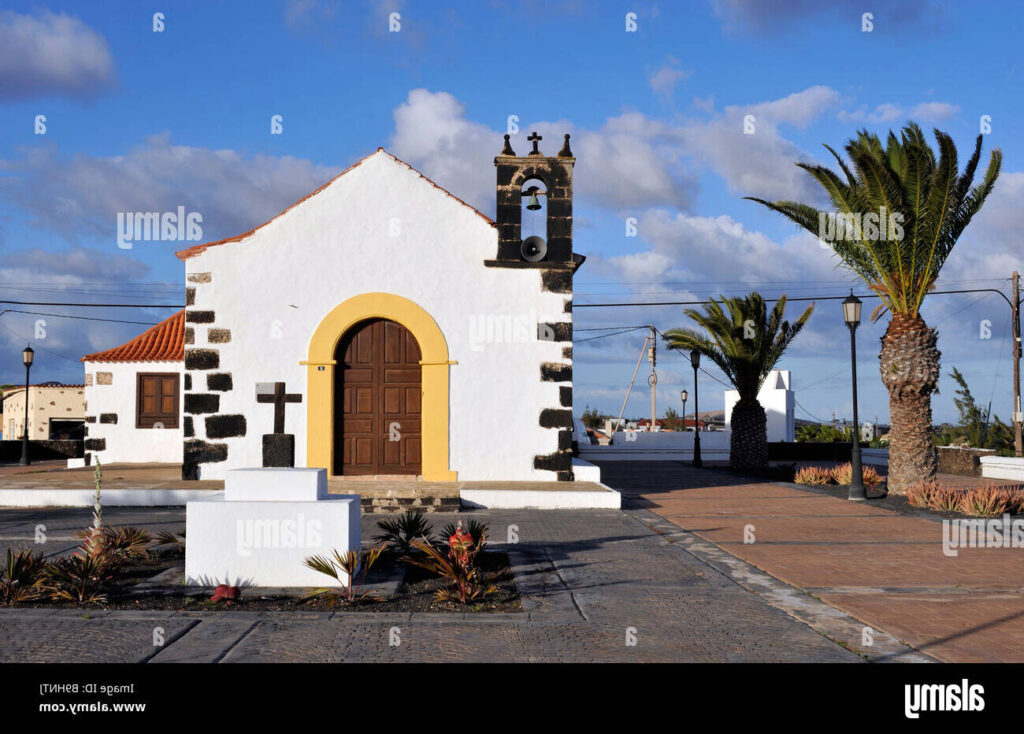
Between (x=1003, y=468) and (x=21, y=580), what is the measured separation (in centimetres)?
2305

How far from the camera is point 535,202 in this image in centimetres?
1569

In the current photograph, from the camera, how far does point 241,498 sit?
8180mm

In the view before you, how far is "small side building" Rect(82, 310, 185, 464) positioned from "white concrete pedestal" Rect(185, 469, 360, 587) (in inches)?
504

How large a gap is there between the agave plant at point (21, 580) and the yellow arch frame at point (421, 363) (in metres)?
7.27

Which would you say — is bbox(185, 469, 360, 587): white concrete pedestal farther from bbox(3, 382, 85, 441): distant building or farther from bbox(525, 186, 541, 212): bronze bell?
bbox(3, 382, 85, 441): distant building

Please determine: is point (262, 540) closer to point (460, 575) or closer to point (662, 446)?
point (460, 575)

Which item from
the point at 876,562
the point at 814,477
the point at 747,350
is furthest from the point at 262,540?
the point at 747,350

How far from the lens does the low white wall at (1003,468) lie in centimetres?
2200

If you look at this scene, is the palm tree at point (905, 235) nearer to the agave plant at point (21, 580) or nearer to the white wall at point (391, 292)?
the white wall at point (391, 292)

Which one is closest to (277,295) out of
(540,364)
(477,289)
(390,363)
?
(390,363)

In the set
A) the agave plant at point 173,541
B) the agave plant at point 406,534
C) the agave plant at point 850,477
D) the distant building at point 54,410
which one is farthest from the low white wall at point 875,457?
the distant building at point 54,410

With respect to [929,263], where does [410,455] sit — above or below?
below

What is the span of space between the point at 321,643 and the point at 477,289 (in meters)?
9.92
